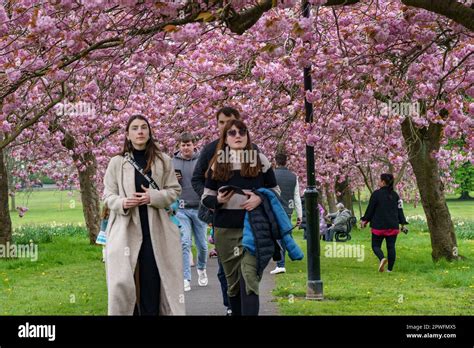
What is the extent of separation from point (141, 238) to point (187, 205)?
4.57m

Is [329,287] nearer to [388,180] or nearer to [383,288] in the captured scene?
[383,288]

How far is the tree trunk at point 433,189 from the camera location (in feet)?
58.6

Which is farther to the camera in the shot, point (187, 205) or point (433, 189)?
point (433, 189)

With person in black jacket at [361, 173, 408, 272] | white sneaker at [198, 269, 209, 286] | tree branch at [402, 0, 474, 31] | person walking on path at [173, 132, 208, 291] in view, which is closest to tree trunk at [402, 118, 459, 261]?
person in black jacket at [361, 173, 408, 272]

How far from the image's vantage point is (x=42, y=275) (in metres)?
16.6

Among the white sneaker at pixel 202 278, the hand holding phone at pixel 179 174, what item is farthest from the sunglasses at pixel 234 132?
the white sneaker at pixel 202 278

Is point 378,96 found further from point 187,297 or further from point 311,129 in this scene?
point 187,297

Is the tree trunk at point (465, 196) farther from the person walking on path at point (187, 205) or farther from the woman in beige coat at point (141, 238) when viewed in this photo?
the woman in beige coat at point (141, 238)

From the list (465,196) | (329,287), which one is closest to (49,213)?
(465,196)

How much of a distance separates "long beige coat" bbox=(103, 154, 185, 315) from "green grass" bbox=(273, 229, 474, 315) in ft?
8.84

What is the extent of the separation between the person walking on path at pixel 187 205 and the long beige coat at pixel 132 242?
3801mm

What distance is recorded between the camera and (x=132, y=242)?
7.78 m

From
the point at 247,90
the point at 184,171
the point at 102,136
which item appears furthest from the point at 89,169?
→ the point at 184,171

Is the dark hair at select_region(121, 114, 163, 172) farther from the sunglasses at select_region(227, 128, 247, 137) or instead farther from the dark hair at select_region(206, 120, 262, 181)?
the sunglasses at select_region(227, 128, 247, 137)
